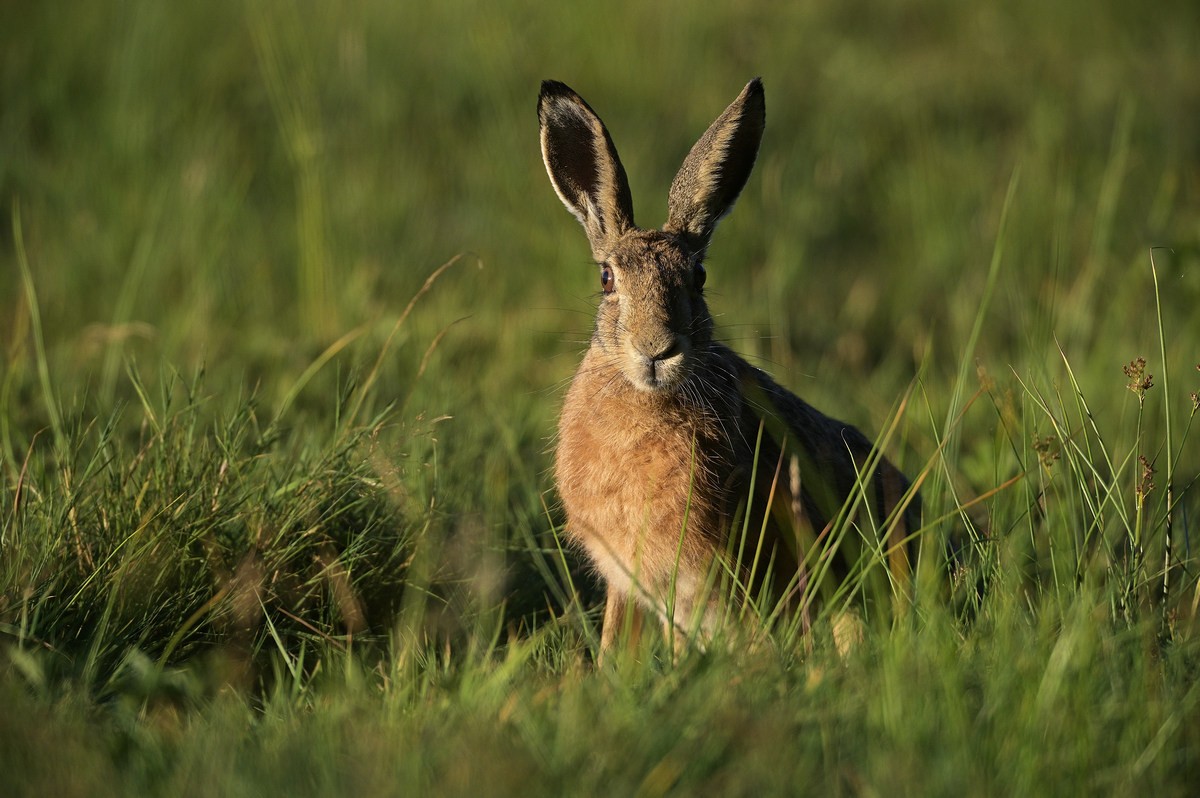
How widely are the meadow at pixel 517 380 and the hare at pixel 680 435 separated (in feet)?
0.81

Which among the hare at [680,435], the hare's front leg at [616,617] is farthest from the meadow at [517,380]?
the hare at [680,435]

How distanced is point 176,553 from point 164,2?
4758 millimetres

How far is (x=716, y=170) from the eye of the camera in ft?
13.6

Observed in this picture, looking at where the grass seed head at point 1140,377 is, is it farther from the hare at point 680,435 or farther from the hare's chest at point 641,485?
the hare's chest at point 641,485

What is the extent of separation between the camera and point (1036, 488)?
415cm

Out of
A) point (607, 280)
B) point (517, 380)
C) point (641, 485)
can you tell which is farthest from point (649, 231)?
point (517, 380)

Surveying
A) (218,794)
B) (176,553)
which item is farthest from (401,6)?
(218,794)

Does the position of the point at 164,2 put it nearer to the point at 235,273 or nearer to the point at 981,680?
the point at 235,273

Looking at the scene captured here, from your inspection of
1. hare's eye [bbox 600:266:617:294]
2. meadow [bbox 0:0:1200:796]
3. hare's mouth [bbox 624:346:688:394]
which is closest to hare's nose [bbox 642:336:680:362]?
hare's mouth [bbox 624:346:688:394]

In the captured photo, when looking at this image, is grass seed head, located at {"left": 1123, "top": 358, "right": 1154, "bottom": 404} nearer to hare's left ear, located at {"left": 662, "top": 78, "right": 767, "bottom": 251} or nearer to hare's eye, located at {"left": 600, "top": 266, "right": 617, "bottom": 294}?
hare's left ear, located at {"left": 662, "top": 78, "right": 767, "bottom": 251}

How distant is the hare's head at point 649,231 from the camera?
3.69 m

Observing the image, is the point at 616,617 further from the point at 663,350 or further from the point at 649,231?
the point at 649,231

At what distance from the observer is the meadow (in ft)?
8.41

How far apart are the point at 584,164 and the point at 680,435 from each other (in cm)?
102
